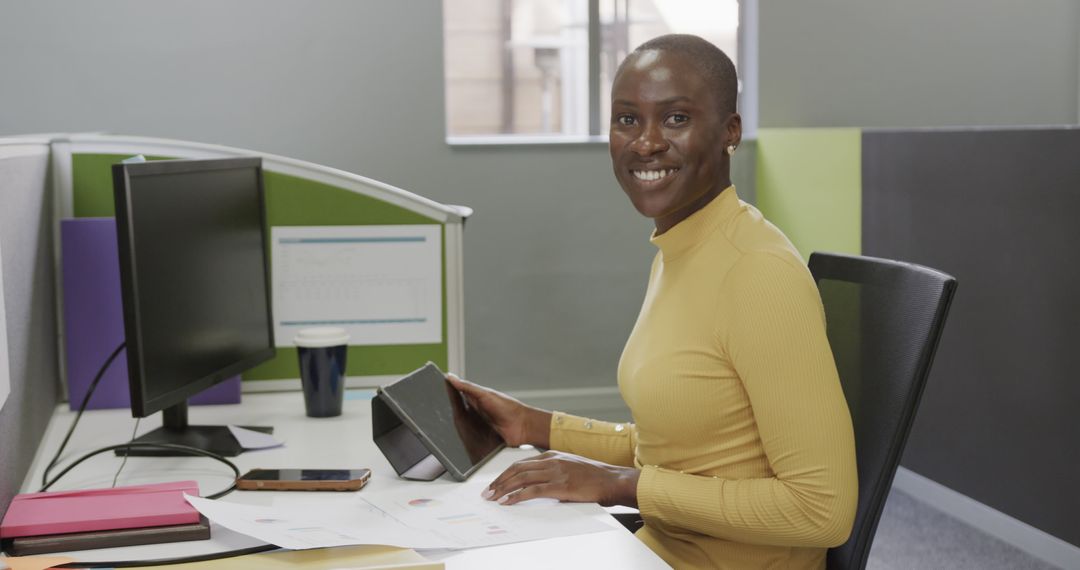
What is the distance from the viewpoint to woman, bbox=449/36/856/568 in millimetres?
1094

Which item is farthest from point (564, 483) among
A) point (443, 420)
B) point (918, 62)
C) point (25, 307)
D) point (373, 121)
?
point (918, 62)

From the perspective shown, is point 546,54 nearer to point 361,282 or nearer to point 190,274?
point 361,282

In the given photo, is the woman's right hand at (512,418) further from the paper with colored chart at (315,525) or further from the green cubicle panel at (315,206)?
the green cubicle panel at (315,206)

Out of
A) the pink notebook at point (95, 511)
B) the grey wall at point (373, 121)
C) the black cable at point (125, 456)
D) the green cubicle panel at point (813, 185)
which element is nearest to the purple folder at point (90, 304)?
the black cable at point (125, 456)

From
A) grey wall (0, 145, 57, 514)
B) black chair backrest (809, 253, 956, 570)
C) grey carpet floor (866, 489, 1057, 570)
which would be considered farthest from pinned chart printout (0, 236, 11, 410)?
grey carpet floor (866, 489, 1057, 570)

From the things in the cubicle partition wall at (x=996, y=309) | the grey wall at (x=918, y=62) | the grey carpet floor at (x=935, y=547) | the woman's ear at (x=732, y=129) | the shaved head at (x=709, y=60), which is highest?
the grey wall at (x=918, y=62)

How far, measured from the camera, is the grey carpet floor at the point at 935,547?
255cm

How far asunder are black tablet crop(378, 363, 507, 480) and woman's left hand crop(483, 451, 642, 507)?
0.10 m

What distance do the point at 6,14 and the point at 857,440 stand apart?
3110mm

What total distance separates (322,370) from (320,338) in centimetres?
5

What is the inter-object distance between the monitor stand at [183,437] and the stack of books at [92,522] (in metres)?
0.30

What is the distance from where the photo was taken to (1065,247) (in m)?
2.39

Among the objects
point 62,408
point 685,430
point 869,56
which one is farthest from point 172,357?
point 869,56

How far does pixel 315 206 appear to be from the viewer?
72.1 inches
